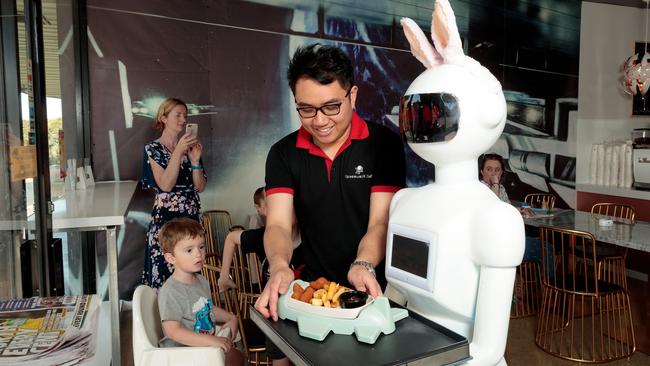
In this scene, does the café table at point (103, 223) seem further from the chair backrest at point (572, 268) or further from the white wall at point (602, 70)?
the white wall at point (602, 70)

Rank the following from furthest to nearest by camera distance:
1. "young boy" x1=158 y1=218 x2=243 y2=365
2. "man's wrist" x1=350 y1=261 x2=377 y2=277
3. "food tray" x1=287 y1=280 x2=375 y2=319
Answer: "young boy" x1=158 y1=218 x2=243 y2=365 < "man's wrist" x1=350 y1=261 x2=377 y2=277 < "food tray" x1=287 y1=280 x2=375 y2=319

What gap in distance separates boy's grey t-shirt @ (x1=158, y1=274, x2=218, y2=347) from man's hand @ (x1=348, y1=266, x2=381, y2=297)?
95 centimetres

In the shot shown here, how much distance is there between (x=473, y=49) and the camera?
5.70m

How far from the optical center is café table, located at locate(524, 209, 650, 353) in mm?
3142

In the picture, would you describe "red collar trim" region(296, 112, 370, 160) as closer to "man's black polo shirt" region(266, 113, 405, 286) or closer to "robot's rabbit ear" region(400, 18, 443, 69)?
"man's black polo shirt" region(266, 113, 405, 286)

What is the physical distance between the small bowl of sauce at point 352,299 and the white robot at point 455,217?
0.63 feet

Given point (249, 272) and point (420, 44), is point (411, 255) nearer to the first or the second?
point (420, 44)

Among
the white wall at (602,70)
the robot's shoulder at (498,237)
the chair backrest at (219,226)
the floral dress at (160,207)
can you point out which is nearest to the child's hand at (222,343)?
the robot's shoulder at (498,237)

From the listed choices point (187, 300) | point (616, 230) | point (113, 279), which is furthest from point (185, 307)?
point (616, 230)

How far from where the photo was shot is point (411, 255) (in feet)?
4.19

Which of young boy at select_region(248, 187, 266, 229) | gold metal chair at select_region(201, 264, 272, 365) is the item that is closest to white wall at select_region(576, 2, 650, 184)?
young boy at select_region(248, 187, 266, 229)

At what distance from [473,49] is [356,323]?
5.23 meters

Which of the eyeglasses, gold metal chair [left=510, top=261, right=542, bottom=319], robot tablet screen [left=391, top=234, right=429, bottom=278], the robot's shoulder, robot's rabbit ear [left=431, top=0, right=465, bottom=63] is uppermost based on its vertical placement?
robot's rabbit ear [left=431, top=0, right=465, bottom=63]

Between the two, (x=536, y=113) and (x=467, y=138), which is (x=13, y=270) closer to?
(x=467, y=138)
